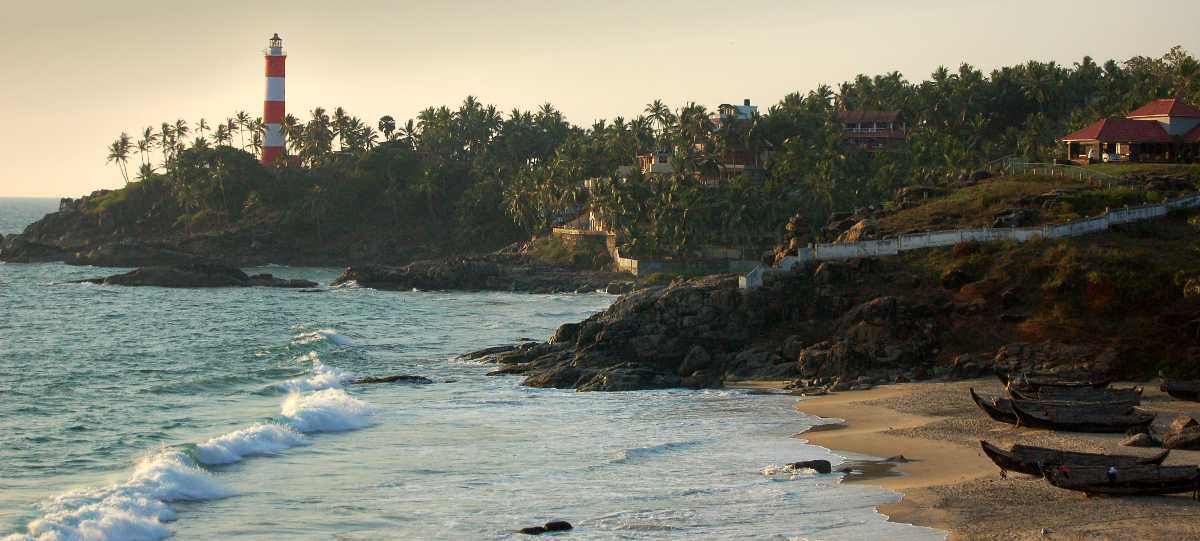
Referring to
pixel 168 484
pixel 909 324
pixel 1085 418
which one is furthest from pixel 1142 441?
pixel 168 484

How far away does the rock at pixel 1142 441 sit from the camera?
3897cm

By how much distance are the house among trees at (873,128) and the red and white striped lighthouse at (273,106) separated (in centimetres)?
6068

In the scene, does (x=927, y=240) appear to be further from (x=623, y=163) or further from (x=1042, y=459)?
(x=623, y=163)

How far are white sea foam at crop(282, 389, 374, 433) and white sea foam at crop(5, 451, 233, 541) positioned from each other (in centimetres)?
753

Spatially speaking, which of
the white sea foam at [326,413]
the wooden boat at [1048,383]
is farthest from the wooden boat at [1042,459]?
the white sea foam at [326,413]

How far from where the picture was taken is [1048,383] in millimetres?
47625

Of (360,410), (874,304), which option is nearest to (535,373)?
(360,410)

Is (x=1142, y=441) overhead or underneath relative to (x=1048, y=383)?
underneath

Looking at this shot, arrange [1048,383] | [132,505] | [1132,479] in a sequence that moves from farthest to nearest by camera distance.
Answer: [1048,383], [132,505], [1132,479]

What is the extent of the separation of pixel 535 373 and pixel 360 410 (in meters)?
10.4

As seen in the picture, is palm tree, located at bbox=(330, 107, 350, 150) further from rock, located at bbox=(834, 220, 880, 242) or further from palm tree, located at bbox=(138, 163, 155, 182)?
rock, located at bbox=(834, 220, 880, 242)

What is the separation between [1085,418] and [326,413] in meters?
26.0

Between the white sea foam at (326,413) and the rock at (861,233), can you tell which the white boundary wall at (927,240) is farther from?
the white sea foam at (326,413)

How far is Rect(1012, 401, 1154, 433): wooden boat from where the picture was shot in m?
41.4
